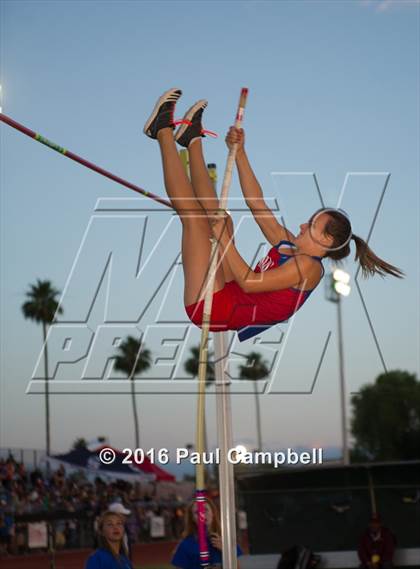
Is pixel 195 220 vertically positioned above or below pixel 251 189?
below

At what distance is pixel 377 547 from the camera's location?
28.9 ft

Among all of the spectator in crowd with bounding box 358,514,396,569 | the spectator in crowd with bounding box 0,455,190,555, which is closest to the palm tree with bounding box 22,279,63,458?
the spectator in crowd with bounding box 0,455,190,555

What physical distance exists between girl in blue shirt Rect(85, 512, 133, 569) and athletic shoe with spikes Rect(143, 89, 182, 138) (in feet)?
6.67

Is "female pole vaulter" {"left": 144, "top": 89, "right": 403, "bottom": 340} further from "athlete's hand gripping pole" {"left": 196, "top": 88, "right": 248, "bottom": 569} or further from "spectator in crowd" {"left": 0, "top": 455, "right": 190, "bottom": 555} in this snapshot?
"spectator in crowd" {"left": 0, "top": 455, "right": 190, "bottom": 555}

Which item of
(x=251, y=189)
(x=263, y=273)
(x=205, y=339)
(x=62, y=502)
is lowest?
(x=62, y=502)

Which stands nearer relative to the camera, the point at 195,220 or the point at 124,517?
the point at 195,220

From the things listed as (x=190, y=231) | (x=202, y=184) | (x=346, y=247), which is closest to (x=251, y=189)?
(x=202, y=184)

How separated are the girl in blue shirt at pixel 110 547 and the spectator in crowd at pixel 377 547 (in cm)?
486

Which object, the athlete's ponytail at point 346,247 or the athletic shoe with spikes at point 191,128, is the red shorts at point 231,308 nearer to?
the athlete's ponytail at point 346,247

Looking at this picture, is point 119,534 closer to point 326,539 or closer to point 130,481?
point 326,539

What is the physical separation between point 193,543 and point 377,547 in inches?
166

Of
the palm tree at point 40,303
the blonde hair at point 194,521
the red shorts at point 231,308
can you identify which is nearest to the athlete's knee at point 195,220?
the red shorts at point 231,308

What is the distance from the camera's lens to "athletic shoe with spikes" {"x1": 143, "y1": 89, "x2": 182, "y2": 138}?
3898 millimetres

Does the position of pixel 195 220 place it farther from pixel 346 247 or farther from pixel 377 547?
pixel 377 547
